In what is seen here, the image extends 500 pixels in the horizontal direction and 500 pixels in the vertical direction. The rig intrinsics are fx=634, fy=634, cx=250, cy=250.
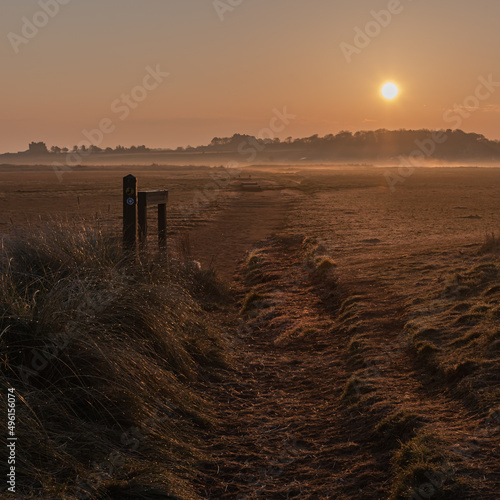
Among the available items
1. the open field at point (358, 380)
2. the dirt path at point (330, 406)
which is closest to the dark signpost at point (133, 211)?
the open field at point (358, 380)

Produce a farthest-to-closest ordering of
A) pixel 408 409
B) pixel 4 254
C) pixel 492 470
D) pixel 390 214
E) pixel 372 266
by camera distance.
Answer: pixel 390 214, pixel 372 266, pixel 4 254, pixel 408 409, pixel 492 470

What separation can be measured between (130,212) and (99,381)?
470 cm

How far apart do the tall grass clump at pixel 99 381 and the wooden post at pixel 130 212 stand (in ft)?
5.53

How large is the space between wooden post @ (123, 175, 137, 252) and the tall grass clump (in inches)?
66.3

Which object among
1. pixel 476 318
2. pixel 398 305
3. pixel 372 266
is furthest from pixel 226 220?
pixel 476 318

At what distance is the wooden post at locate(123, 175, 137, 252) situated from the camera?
31.1 ft

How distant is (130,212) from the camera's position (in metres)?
9.65

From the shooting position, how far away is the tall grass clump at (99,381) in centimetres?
437

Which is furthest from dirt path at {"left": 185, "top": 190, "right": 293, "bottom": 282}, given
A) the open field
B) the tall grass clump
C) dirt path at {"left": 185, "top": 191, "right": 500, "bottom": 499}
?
the tall grass clump

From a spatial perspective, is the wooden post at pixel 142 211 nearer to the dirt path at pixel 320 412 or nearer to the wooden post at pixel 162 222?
the wooden post at pixel 162 222

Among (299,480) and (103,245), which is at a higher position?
(103,245)

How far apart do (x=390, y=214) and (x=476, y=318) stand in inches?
924

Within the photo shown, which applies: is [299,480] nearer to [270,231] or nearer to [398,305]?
[398,305]

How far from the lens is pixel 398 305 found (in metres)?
9.50
